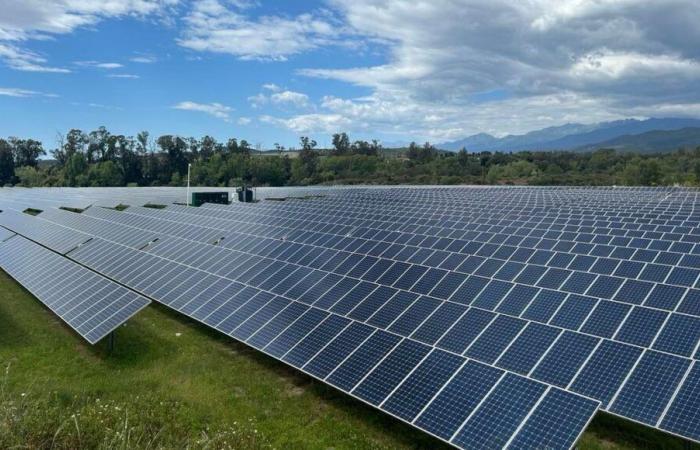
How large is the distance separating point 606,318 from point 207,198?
132 ft

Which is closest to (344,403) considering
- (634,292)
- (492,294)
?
(492,294)

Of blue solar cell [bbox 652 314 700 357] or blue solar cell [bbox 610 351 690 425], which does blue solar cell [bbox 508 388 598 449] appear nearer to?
blue solar cell [bbox 610 351 690 425]

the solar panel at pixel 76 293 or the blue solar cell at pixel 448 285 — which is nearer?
the blue solar cell at pixel 448 285

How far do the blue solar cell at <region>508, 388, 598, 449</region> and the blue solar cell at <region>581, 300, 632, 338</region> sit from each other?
3032 mm

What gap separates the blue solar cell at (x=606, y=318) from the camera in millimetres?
11562

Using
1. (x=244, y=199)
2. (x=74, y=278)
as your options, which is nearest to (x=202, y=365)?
(x=74, y=278)

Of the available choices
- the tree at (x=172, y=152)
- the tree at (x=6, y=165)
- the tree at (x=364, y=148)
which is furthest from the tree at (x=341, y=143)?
the tree at (x=6, y=165)

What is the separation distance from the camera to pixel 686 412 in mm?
8820

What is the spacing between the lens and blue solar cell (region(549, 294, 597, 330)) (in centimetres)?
1206

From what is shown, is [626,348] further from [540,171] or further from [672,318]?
[540,171]

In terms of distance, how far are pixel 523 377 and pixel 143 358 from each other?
11202 millimetres

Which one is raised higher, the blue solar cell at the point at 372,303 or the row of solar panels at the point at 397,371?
the blue solar cell at the point at 372,303

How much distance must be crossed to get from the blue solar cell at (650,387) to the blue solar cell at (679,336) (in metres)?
0.68

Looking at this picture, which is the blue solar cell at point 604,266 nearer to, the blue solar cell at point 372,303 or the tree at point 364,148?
the blue solar cell at point 372,303
